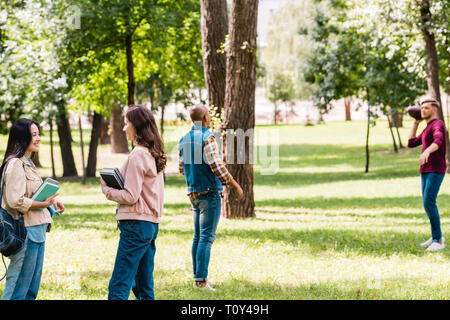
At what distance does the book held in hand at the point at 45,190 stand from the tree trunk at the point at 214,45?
8071 millimetres

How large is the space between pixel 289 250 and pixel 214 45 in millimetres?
5823

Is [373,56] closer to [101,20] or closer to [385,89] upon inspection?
[385,89]

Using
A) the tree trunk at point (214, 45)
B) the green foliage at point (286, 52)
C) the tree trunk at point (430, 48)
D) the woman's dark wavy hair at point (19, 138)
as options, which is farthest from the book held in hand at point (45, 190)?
the green foliage at point (286, 52)

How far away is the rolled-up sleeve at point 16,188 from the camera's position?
457 cm

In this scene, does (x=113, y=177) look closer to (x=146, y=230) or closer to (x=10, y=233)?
(x=146, y=230)

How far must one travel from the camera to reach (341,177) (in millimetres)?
26000

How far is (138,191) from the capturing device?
4559mm

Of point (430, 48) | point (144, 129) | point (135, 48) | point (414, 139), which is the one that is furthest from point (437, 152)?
point (135, 48)

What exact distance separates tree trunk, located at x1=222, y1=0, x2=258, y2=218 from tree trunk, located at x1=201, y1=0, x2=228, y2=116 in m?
1.06

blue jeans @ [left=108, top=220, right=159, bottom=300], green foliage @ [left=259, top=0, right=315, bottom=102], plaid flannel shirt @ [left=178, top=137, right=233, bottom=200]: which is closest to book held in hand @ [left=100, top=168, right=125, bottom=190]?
blue jeans @ [left=108, top=220, right=159, bottom=300]

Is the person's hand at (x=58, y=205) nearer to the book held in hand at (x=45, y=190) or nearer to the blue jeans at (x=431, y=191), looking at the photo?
the book held in hand at (x=45, y=190)

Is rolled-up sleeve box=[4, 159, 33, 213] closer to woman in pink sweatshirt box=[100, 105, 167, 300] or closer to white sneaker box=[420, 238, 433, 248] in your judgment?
woman in pink sweatshirt box=[100, 105, 167, 300]

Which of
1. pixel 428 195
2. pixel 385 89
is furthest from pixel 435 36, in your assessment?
pixel 428 195
